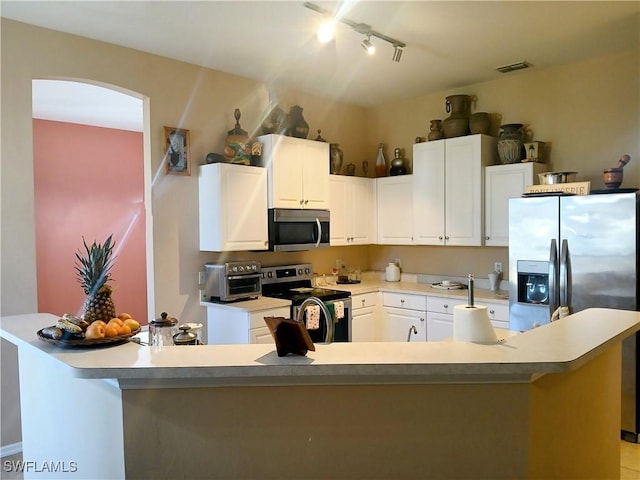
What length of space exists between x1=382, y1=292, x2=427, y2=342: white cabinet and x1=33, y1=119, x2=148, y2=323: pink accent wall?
343cm

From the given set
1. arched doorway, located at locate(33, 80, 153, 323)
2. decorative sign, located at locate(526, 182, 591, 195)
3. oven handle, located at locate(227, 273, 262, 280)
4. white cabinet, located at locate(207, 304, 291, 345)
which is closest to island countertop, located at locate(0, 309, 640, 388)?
white cabinet, located at locate(207, 304, 291, 345)

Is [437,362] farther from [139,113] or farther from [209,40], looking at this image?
[139,113]

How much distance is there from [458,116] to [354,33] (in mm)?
1662

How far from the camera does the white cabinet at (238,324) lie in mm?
3674

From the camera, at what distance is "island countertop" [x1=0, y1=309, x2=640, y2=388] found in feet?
4.44

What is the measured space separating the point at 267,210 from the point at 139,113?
8.37ft

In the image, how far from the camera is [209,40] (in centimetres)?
353

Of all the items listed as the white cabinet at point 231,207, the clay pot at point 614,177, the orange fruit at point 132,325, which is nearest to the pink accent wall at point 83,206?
the white cabinet at point 231,207

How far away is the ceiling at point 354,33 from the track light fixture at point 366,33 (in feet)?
0.13

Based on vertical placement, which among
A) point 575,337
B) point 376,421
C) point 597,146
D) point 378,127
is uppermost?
point 378,127

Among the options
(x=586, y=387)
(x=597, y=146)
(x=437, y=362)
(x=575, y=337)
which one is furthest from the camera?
(x=597, y=146)

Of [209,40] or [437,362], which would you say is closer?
[437,362]

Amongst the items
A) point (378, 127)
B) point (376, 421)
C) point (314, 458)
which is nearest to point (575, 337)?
point (376, 421)

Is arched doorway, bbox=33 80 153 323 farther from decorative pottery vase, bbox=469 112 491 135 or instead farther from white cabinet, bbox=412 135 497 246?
decorative pottery vase, bbox=469 112 491 135
